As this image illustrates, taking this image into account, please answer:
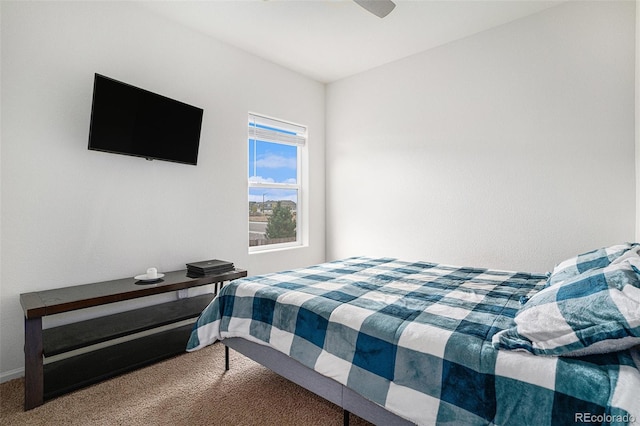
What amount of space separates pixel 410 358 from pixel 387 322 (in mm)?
188

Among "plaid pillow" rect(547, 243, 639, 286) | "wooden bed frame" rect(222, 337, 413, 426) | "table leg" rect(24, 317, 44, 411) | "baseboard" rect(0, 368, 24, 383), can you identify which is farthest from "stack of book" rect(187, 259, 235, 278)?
"plaid pillow" rect(547, 243, 639, 286)

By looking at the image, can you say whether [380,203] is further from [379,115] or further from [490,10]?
[490,10]

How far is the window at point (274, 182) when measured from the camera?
12.1 feet

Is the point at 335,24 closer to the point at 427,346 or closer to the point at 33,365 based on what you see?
the point at 427,346

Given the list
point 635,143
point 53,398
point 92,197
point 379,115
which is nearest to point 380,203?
point 379,115

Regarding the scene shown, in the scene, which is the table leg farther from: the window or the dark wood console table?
the window

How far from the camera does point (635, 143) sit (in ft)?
7.88

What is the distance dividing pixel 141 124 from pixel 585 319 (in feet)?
9.26

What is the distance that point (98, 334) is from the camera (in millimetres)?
2121

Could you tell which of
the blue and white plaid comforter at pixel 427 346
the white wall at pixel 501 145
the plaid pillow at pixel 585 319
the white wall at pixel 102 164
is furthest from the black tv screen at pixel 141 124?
the plaid pillow at pixel 585 319

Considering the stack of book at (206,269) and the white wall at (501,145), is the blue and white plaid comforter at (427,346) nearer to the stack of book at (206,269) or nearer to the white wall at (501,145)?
the stack of book at (206,269)

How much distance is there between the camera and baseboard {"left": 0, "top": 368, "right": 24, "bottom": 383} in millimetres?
2135

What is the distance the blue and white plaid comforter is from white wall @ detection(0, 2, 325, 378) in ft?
3.65

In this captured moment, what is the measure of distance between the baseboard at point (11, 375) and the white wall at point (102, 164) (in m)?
0.02
